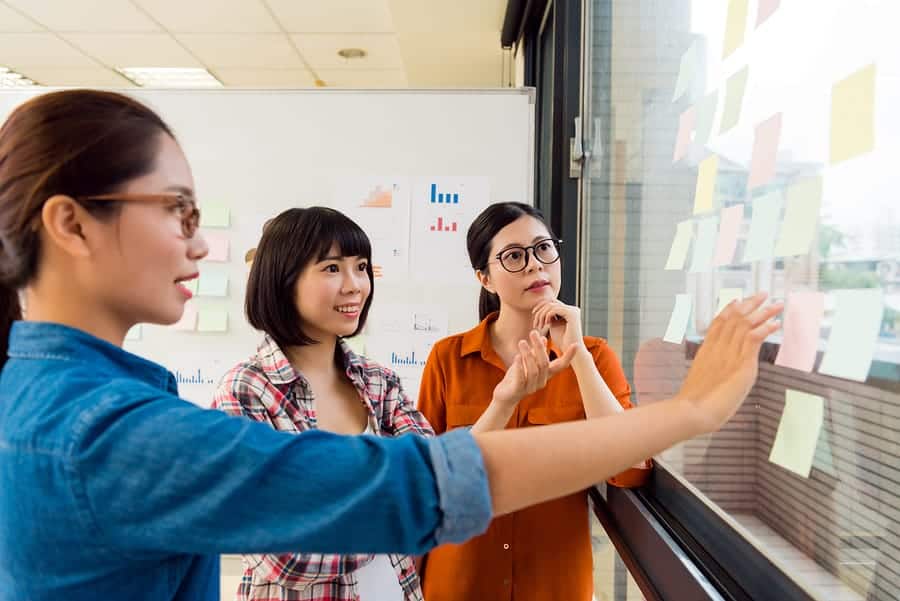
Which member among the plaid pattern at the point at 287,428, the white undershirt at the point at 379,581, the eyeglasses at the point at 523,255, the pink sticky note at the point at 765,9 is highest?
the pink sticky note at the point at 765,9

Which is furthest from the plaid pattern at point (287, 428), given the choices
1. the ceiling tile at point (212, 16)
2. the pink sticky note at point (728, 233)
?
the ceiling tile at point (212, 16)

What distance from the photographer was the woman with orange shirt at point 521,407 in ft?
4.60

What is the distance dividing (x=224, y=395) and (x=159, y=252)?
0.58 meters

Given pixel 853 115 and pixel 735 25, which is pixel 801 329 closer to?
pixel 853 115

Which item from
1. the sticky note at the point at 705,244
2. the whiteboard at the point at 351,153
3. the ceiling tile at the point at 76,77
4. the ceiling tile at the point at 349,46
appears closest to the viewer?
the sticky note at the point at 705,244

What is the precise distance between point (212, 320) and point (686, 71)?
2105 millimetres

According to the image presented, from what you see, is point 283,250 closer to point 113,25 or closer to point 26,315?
point 26,315

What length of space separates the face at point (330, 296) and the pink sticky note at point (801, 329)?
2.63 ft

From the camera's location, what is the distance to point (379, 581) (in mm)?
1279

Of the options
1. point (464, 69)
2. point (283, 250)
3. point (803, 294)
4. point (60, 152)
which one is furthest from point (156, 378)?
point (464, 69)

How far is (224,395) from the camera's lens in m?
1.22

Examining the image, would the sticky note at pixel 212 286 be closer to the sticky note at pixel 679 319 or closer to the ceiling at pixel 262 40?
the ceiling at pixel 262 40

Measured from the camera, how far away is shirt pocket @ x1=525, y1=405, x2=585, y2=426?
4.62 ft

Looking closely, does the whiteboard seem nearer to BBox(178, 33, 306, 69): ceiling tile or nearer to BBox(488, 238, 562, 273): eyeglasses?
BBox(488, 238, 562, 273): eyeglasses
